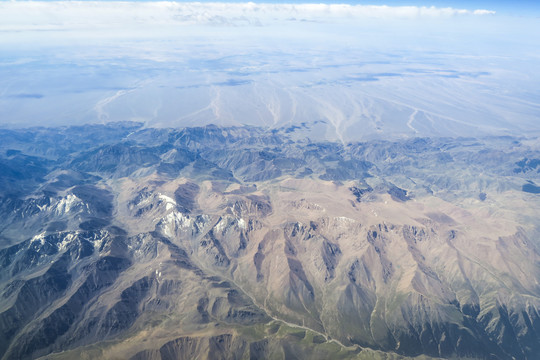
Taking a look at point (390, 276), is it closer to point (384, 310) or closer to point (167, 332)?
point (384, 310)

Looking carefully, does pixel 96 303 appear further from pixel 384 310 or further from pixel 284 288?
pixel 384 310

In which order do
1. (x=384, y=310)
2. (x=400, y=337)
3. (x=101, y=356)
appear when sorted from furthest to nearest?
(x=384, y=310), (x=400, y=337), (x=101, y=356)

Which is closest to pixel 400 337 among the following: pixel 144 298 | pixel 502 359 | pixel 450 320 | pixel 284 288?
pixel 450 320

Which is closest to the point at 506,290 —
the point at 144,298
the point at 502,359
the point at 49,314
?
the point at 502,359

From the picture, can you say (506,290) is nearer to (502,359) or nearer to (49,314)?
(502,359)

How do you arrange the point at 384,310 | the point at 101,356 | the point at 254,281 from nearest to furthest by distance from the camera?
1. the point at 101,356
2. the point at 384,310
3. the point at 254,281

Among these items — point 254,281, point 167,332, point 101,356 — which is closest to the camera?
point 101,356

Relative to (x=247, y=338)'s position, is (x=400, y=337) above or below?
below

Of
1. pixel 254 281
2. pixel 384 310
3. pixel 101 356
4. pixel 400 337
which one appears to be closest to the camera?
pixel 101 356

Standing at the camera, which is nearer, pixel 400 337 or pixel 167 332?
pixel 167 332
